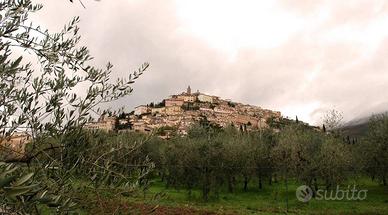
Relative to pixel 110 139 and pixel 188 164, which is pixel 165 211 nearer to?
pixel 188 164

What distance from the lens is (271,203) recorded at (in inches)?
1428

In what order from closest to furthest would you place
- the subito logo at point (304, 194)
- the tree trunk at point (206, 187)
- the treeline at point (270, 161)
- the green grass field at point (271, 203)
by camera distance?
the green grass field at point (271, 203) → the subito logo at point (304, 194) → the tree trunk at point (206, 187) → the treeline at point (270, 161)

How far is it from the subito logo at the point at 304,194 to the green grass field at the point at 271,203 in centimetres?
49

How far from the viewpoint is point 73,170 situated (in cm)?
285

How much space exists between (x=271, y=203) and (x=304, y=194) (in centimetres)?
507

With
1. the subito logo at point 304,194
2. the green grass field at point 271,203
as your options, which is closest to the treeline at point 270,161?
the subito logo at point 304,194

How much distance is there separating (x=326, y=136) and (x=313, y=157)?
11.2 meters

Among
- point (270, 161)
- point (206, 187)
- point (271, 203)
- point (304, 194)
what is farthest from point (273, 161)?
point (271, 203)

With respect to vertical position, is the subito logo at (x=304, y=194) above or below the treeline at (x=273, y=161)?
below

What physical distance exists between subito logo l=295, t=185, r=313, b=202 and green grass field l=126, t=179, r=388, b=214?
49 centimetres

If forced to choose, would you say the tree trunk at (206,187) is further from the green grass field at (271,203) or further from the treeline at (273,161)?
the green grass field at (271,203)

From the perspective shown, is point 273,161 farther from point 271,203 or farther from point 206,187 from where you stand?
point 271,203

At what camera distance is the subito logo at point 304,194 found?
38.1 meters

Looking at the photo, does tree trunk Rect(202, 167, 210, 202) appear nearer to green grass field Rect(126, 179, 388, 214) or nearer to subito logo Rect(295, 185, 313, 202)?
green grass field Rect(126, 179, 388, 214)
